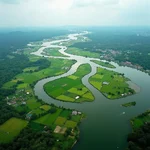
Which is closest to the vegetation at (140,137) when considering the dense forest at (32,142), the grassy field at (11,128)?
the dense forest at (32,142)

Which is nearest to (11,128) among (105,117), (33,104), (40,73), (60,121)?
(60,121)

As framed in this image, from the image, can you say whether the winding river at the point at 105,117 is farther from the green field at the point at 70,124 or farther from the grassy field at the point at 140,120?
the green field at the point at 70,124

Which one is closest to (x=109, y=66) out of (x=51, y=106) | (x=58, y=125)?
(x=51, y=106)

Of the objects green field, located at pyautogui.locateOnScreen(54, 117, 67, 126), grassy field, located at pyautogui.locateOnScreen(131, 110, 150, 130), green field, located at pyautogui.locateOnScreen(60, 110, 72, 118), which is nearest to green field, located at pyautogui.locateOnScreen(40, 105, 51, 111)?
green field, located at pyautogui.locateOnScreen(60, 110, 72, 118)

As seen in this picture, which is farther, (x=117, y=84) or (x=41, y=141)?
(x=117, y=84)

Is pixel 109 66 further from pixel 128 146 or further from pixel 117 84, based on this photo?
pixel 128 146

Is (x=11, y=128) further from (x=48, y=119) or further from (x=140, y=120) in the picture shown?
(x=140, y=120)
